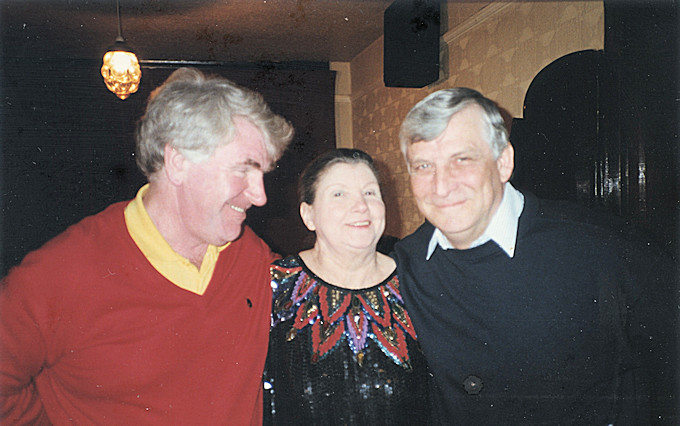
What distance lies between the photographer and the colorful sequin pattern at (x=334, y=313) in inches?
57.7

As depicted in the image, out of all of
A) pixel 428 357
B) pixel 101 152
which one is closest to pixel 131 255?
pixel 101 152

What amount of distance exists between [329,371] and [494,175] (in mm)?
718

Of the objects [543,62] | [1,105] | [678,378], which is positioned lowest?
[678,378]

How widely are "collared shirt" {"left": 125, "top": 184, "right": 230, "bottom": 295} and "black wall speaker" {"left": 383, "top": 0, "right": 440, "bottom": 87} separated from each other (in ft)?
2.48

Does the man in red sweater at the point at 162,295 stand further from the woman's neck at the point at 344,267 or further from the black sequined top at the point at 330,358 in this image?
the woman's neck at the point at 344,267

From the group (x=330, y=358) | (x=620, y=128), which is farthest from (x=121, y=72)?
(x=620, y=128)

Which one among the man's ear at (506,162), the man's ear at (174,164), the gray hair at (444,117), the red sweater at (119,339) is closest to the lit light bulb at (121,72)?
the man's ear at (174,164)

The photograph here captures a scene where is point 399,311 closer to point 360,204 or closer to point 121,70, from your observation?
point 360,204

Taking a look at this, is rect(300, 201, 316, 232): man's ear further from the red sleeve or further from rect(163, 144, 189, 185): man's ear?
the red sleeve

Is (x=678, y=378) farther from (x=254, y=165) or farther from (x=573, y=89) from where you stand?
(x=254, y=165)

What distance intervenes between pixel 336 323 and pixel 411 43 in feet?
2.77

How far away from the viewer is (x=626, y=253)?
62.2 inches

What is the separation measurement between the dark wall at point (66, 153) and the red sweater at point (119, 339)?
7 centimetres

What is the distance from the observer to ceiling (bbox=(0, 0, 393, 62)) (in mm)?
1478
